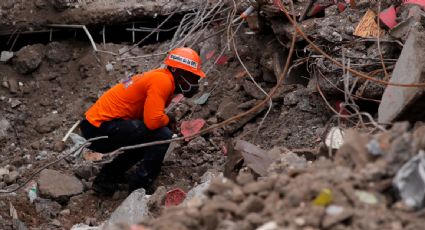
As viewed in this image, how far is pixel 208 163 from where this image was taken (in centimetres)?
672

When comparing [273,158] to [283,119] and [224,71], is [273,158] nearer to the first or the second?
[283,119]

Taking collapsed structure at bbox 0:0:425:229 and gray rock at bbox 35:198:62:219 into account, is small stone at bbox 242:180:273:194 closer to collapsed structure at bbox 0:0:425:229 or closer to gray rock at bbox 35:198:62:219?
collapsed structure at bbox 0:0:425:229

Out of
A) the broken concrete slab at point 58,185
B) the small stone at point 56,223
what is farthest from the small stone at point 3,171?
the small stone at point 56,223

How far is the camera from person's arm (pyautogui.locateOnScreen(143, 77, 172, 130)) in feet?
19.3

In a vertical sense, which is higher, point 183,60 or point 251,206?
point 251,206

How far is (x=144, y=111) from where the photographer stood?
19.6ft

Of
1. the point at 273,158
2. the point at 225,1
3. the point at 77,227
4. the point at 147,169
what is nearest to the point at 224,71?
the point at 225,1

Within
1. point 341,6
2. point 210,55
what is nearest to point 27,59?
point 210,55

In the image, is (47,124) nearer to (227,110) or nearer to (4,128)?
(4,128)

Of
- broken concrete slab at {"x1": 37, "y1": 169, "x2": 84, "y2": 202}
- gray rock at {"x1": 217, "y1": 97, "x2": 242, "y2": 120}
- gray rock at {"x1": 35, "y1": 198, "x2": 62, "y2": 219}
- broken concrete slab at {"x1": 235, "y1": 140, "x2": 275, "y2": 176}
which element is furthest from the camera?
gray rock at {"x1": 217, "y1": 97, "x2": 242, "y2": 120}

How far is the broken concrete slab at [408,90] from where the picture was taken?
5.00m

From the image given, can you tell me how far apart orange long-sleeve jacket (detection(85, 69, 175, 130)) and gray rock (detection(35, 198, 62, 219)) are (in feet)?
→ 2.60

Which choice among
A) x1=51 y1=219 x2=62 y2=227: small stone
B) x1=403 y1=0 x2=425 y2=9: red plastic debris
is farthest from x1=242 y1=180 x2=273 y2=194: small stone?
x1=403 y1=0 x2=425 y2=9: red plastic debris

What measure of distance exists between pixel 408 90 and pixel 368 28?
1.23m
